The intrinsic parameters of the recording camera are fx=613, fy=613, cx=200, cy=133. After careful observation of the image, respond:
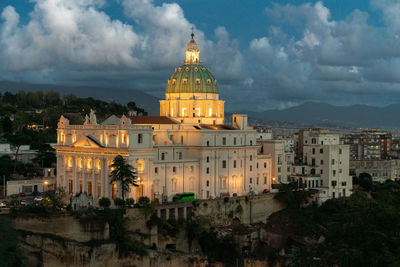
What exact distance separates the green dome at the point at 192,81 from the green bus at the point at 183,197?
65.8 feet

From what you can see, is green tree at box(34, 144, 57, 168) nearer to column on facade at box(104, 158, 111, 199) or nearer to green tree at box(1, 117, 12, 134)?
column on facade at box(104, 158, 111, 199)

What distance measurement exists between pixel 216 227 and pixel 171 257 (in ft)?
37.2

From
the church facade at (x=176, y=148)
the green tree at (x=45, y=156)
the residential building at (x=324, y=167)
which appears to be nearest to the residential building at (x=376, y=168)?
the residential building at (x=324, y=167)

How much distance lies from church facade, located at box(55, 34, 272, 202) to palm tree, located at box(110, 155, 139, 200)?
1.69 metres

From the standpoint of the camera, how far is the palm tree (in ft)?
230

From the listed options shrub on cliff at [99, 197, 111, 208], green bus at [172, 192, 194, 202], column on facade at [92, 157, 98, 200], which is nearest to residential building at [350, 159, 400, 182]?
green bus at [172, 192, 194, 202]

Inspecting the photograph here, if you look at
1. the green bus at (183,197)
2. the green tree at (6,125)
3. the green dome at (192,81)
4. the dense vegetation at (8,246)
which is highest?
the green dome at (192,81)

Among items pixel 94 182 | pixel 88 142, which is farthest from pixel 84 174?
pixel 88 142

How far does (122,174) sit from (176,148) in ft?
47.7

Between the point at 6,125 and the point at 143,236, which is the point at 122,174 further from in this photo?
the point at 6,125

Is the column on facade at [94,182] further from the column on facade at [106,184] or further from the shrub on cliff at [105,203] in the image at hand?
the shrub on cliff at [105,203]

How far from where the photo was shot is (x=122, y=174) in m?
70.2

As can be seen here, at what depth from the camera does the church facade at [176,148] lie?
74438 millimetres

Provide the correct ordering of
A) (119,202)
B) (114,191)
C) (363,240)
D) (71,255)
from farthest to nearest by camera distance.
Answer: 1. (114,191)
2. (119,202)
3. (71,255)
4. (363,240)
